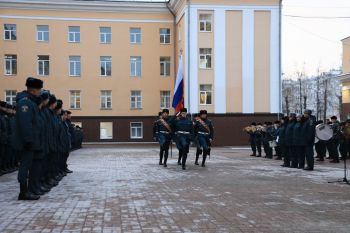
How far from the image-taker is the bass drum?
55.6ft

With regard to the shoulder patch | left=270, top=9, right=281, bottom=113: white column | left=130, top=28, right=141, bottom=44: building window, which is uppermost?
left=130, top=28, right=141, bottom=44: building window

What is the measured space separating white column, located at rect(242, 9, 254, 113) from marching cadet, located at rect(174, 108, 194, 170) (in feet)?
79.3

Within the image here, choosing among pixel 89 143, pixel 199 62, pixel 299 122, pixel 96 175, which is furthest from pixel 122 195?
pixel 89 143

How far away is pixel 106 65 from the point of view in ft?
157

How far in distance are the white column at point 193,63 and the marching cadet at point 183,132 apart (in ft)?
76.0

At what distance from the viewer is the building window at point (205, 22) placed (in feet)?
136

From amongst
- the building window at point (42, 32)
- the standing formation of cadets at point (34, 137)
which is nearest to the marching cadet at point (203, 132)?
the standing formation of cadets at point (34, 137)

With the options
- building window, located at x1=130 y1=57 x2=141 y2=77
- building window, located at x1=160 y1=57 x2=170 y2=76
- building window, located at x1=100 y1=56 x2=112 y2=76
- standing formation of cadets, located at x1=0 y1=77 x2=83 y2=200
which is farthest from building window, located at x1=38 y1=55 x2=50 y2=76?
standing formation of cadets, located at x1=0 y1=77 x2=83 y2=200

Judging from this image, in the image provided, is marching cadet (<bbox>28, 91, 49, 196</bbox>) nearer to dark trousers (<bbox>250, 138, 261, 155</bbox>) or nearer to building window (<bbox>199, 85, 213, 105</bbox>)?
dark trousers (<bbox>250, 138, 261, 155</bbox>)

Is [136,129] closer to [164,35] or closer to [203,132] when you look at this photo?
[164,35]

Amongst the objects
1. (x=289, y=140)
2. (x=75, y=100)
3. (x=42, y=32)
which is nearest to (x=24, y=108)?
(x=289, y=140)

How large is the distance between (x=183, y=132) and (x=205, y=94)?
24.2 m

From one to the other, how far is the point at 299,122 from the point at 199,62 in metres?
24.0

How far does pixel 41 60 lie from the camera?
154ft
